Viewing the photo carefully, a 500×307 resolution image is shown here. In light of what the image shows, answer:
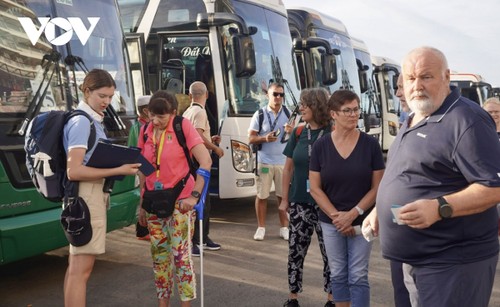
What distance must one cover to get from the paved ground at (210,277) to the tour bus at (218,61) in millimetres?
1214

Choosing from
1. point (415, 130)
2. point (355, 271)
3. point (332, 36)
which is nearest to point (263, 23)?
point (332, 36)

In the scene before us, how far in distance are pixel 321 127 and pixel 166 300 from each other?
178 cm

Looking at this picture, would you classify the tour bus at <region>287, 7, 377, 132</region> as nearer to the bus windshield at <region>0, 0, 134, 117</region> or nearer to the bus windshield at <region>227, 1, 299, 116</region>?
the bus windshield at <region>227, 1, 299, 116</region>

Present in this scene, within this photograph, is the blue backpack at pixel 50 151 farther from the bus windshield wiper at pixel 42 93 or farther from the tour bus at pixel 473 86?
the tour bus at pixel 473 86

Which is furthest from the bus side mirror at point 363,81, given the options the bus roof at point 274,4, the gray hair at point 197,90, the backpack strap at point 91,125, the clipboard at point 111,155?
the backpack strap at point 91,125

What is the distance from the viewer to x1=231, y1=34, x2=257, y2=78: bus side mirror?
27.8 feet

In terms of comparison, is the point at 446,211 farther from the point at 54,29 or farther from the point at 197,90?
the point at 197,90

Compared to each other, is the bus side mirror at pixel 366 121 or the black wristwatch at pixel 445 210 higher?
the black wristwatch at pixel 445 210

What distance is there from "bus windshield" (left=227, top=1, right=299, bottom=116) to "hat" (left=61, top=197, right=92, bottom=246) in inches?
197

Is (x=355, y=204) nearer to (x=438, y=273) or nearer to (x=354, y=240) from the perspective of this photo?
(x=354, y=240)

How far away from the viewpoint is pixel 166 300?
466 centimetres

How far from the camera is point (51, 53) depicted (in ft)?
18.7

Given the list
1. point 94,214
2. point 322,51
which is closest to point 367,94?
point 322,51

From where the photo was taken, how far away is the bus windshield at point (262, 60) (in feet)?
29.1
